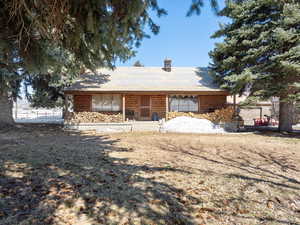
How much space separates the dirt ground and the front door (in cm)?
1021

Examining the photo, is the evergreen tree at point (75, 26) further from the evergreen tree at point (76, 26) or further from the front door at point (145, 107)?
the front door at point (145, 107)

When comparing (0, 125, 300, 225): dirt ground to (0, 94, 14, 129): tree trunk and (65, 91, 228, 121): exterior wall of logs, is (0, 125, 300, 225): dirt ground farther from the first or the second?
(0, 94, 14, 129): tree trunk

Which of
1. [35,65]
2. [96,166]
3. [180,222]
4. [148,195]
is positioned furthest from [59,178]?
[35,65]

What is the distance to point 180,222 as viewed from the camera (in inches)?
104

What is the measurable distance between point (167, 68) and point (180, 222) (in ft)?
54.8

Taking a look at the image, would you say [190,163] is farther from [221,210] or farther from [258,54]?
[258,54]

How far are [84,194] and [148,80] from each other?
12897mm

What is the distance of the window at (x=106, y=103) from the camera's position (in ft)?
48.2

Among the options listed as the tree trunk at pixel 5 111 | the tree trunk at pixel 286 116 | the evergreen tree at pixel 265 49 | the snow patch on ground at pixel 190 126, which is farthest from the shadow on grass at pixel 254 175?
the tree trunk at pixel 5 111

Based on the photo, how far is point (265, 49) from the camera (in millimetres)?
11250

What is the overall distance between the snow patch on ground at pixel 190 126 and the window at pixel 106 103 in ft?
14.1

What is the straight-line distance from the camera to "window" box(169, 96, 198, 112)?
51.8 ft

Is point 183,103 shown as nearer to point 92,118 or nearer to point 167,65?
point 167,65

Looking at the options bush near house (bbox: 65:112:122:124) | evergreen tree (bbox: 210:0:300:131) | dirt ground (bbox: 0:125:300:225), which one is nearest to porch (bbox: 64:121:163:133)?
bush near house (bbox: 65:112:122:124)
